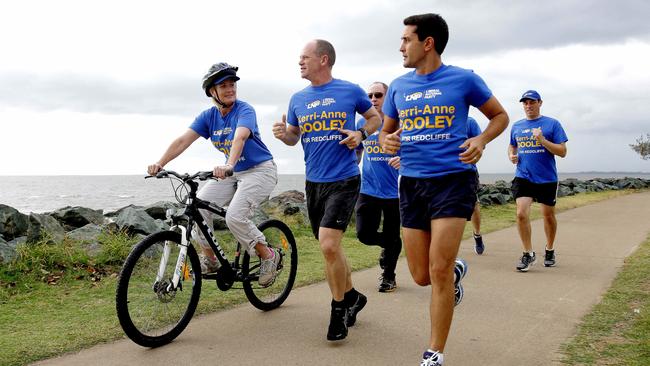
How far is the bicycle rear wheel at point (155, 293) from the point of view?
14.1 ft

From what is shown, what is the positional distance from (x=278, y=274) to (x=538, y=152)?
4591mm

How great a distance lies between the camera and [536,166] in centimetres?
827

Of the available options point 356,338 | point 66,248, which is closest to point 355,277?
point 356,338

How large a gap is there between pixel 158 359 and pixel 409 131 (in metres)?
2.51

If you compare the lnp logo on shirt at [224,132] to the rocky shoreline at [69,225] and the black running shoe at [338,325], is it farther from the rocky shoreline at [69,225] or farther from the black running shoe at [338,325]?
the black running shoe at [338,325]

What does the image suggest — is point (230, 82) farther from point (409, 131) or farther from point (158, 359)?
point (158, 359)

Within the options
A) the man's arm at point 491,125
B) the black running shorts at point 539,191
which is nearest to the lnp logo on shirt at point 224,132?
the man's arm at point 491,125

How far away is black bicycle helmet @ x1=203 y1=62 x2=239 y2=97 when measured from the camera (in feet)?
17.1

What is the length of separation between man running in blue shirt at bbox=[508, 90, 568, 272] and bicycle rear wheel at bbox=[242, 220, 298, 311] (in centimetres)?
367

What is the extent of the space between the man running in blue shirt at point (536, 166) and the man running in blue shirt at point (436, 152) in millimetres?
4487

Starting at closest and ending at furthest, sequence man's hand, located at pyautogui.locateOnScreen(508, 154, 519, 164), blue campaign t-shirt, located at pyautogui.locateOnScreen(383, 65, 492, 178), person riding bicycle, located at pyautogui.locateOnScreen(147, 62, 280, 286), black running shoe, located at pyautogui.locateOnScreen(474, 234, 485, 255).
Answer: blue campaign t-shirt, located at pyautogui.locateOnScreen(383, 65, 492, 178) → person riding bicycle, located at pyautogui.locateOnScreen(147, 62, 280, 286) → man's hand, located at pyautogui.locateOnScreen(508, 154, 519, 164) → black running shoe, located at pyautogui.locateOnScreen(474, 234, 485, 255)

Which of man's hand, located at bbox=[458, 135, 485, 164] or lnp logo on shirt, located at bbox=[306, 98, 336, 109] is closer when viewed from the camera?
man's hand, located at bbox=[458, 135, 485, 164]

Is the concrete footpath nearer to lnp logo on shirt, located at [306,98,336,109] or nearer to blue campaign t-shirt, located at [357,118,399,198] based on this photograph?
blue campaign t-shirt, located at [357,118,399,198]

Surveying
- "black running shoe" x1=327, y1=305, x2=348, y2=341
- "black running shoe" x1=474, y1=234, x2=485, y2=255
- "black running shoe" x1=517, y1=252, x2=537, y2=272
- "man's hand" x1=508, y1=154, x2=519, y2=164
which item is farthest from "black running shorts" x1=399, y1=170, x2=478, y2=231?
"black running shoe" x1=474, y1=234, x2=485, y2=255
